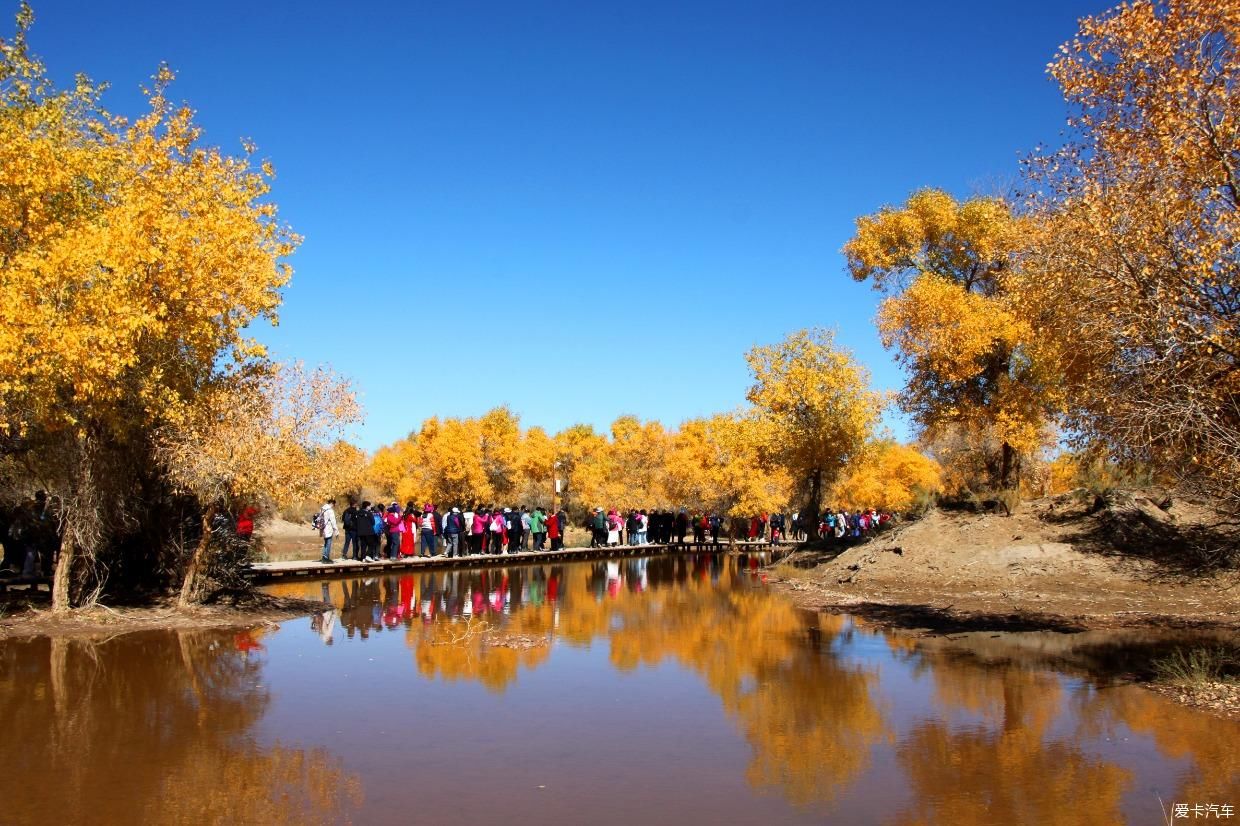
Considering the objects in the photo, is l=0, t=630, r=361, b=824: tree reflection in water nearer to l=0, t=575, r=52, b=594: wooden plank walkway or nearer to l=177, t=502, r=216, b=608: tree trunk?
l=177, t=502, r=216, b=608: tree trunk

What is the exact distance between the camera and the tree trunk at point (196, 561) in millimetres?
16452

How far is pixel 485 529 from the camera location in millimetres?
34594

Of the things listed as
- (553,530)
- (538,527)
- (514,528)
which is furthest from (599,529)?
(514,528)

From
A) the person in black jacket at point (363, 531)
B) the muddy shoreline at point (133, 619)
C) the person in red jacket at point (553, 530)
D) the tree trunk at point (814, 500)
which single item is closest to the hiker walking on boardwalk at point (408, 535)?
the person in black jacket at point (363, 531)

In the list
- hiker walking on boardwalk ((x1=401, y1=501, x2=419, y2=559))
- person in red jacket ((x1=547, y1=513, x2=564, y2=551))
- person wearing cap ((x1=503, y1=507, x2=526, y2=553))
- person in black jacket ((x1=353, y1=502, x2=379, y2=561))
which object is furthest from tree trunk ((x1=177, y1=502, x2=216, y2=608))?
person in red jacket ((x1=547, y1=513, x2=564, y2=551))

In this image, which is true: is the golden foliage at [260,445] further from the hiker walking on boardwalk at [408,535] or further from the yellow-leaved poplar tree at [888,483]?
the yellow-leaved poplar tree at [888,483]

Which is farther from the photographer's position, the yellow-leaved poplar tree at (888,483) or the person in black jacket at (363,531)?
the yellow-leaved poplar tree at (888,483)

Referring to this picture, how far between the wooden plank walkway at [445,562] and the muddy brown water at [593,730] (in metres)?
7.99

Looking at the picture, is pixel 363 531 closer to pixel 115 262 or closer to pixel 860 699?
pixel 115 262

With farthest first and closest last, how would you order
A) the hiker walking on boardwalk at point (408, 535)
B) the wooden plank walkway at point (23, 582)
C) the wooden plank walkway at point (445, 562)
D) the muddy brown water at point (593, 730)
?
the hiker walking on boardwalk at point (408, 535) < the wooden plank walkway at point (445, 562) < the wooden plank walkway at point (23, 582) < the muddy brown water at point (593, 730)

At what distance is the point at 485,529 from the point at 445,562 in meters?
4.12

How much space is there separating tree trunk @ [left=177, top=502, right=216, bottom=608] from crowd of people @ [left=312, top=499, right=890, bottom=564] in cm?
576

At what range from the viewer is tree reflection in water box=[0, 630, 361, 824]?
23.1 feet

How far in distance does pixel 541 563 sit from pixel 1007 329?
1840cm
